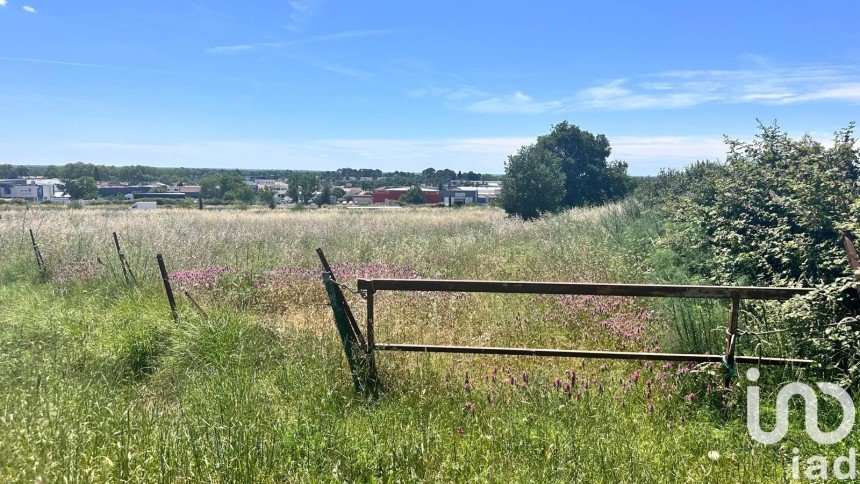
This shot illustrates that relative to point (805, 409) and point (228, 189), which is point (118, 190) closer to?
point (228, 189)

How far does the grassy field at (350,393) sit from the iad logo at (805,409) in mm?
77

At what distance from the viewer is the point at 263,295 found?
862 centimetres

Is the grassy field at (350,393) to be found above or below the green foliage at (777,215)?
below

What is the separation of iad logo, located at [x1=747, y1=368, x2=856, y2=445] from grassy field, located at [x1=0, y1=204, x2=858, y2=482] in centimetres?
8

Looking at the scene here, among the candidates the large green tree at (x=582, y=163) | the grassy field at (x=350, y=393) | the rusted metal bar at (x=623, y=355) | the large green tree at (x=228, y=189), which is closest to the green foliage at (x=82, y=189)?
the large green tree at (x=228, y=189)

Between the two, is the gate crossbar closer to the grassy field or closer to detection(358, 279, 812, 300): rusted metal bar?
detection(358, 279, 812, 300): rusted metal bar

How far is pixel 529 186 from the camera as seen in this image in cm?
3306

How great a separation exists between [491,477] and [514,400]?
1.05m

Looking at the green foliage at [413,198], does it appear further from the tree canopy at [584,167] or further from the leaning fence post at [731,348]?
the leaning fence post at [731,348]

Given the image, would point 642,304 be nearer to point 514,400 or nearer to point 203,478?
point 514,400

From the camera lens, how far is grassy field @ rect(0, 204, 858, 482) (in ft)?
10.9

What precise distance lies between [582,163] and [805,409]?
1794 inches

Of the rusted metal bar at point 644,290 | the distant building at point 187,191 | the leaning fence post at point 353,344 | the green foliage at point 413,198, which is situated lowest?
the leaning fence post at point 353,344

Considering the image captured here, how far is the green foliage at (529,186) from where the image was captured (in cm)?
3300
